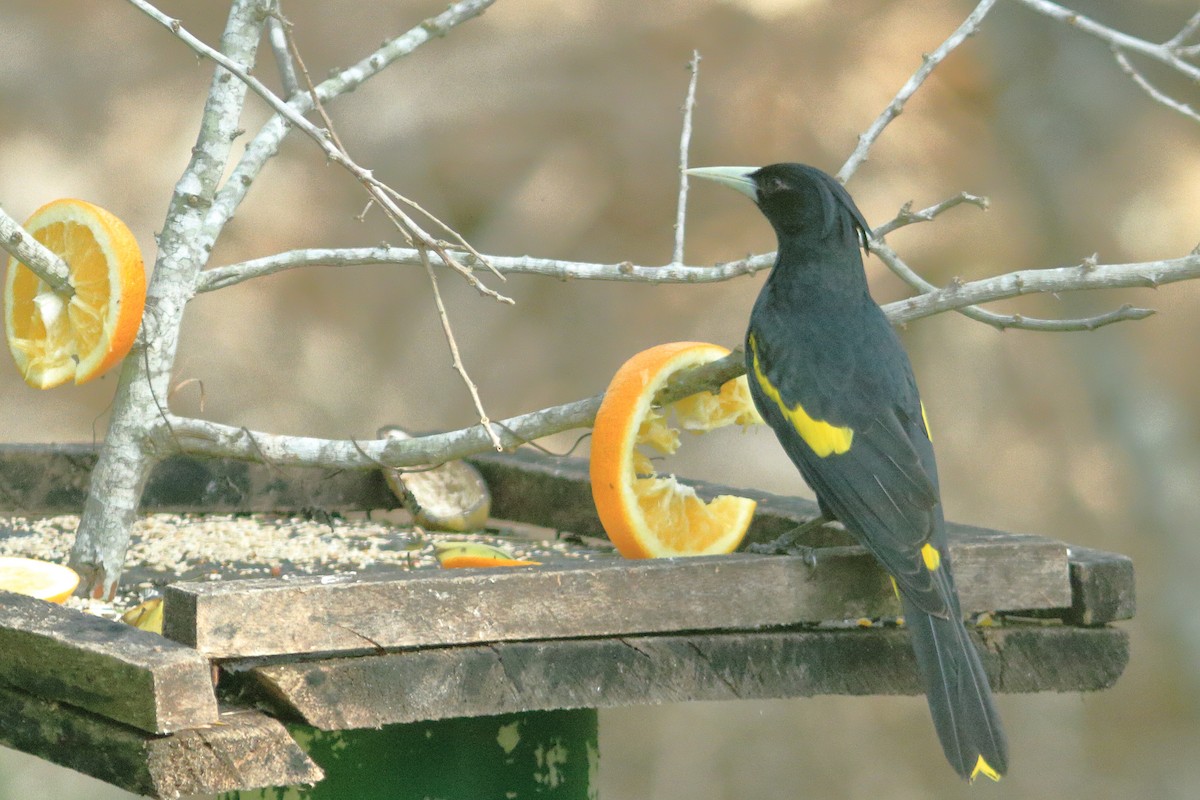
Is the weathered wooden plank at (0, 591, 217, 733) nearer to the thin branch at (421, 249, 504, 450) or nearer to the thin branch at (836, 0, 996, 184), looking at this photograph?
the thin branch at (421, 249, 504, 450)

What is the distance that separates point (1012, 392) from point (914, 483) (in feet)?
13.5

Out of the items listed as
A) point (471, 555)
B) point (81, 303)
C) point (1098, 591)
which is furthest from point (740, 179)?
point (81, 303)

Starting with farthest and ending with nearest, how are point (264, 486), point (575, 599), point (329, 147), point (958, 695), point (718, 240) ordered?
point (718, 240) < point (264, 486) < point (958, 695) < point (575, 599) < point (329, 147)

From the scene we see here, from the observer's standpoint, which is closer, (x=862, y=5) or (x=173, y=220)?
(x=173, y=220)

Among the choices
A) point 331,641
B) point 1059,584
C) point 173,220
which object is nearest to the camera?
point 331,641

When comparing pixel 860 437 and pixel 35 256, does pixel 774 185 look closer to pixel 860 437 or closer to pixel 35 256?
pixel 860 437

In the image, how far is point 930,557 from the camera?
2303 mm

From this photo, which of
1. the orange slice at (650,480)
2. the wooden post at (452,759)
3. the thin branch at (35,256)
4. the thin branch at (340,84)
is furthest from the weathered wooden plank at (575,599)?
the thin branch at (340,84)

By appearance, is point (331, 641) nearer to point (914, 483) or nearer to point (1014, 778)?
point (914, 483)

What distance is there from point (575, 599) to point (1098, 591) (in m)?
0.95

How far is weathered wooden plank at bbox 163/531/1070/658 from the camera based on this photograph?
6.22 ft

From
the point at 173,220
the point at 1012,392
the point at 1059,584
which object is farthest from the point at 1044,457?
the point at 173,220

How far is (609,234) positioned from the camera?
20.5ft

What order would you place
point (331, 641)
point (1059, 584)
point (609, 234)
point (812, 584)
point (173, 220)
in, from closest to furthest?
1. point (331, 641)
2. point (812, 584)
3. point (1059, 584)
4. point (173, 220)
5. point (609, 234)
